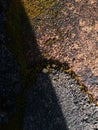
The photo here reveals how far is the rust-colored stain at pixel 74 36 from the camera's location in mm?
2127

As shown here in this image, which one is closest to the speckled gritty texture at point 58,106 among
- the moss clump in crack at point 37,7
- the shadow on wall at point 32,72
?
the shadow on wall at point 32,72

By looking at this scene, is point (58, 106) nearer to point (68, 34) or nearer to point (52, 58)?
point (52, 58)

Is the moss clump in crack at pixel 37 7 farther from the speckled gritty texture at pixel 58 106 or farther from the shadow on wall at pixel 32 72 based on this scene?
the speckled gritty texture at pixel 58 106

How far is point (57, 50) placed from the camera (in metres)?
2.18

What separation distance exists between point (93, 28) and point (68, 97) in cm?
43

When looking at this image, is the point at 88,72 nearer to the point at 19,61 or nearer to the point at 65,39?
the point at 65,39

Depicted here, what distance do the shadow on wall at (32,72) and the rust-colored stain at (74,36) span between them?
0.05 metres

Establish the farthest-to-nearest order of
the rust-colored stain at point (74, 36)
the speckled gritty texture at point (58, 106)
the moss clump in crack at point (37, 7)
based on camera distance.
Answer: the moss clump in crack at point (37, 7), the rust-colored stain at point (74, 36), the speckled gritty texture at point (58, 106)

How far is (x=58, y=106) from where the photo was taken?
206 centimetres

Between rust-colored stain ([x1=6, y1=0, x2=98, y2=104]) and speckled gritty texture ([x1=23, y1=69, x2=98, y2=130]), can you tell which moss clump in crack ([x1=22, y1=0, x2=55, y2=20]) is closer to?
rust-colored stain ([x1=6, y1=0, x2=98, y2=104])

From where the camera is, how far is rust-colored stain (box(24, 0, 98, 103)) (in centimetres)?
213

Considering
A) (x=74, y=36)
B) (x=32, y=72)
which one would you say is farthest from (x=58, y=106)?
(x=74, y=36)

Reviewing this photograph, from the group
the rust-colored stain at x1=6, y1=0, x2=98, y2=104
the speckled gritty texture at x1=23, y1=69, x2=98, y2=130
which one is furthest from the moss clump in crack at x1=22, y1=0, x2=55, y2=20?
the speckled gritty texture at x1=23, y1=69, x2=98, y2=130

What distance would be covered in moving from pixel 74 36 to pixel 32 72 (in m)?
0.32
